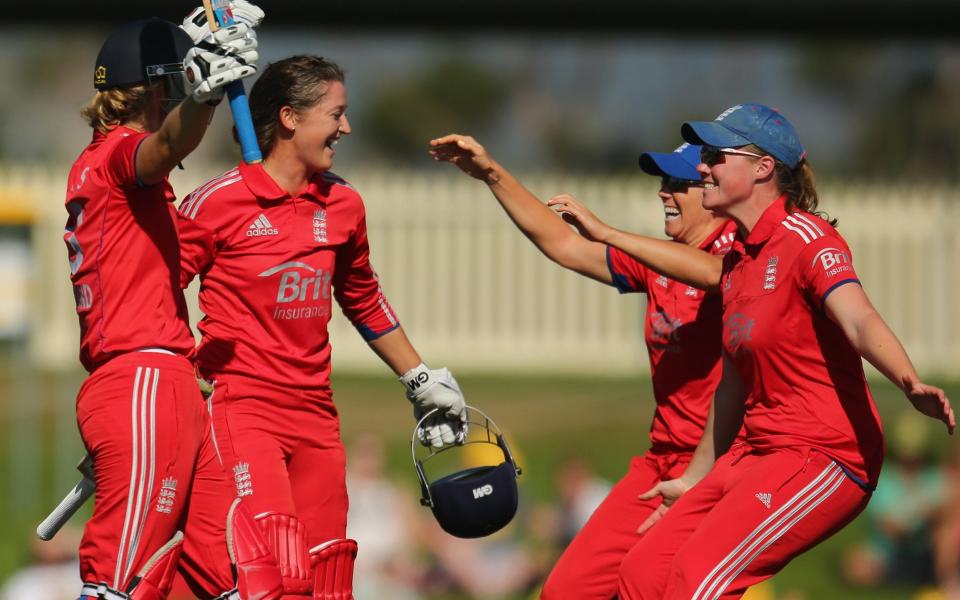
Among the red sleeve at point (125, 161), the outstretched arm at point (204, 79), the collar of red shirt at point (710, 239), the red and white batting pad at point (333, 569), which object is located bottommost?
the red and white batting pad at point (333, 569)

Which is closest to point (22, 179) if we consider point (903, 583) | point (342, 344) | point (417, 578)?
point (342, 344)

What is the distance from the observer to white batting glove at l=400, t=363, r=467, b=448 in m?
5.43

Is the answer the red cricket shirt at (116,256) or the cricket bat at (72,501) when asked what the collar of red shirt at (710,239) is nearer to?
the red cricket shirt at (116,256)

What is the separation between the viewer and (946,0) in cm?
721

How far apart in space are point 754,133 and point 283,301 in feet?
5.40

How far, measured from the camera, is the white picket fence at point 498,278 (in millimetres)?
15938

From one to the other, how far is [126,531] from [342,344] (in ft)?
40.2

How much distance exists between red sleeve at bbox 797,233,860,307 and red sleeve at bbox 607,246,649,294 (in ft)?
3.59

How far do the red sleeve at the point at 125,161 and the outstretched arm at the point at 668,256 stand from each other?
5.25 feet

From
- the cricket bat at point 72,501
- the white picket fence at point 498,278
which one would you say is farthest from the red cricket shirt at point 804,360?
the white picket fence at point 498,278

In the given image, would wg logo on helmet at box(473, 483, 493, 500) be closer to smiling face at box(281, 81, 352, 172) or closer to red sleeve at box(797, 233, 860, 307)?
smiling face at box(281, 81, 352, 172)

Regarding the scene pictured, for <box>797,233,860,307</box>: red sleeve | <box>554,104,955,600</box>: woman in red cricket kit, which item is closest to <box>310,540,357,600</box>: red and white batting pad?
<box>554,104,955,600</box>: woman in red cricket kit

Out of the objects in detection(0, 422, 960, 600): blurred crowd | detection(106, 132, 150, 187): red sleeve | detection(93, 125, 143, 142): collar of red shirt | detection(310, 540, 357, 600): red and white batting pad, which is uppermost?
detection(93, 125, 143, 142): collar of red shirt

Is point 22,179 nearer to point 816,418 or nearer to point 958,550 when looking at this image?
point 958,550
